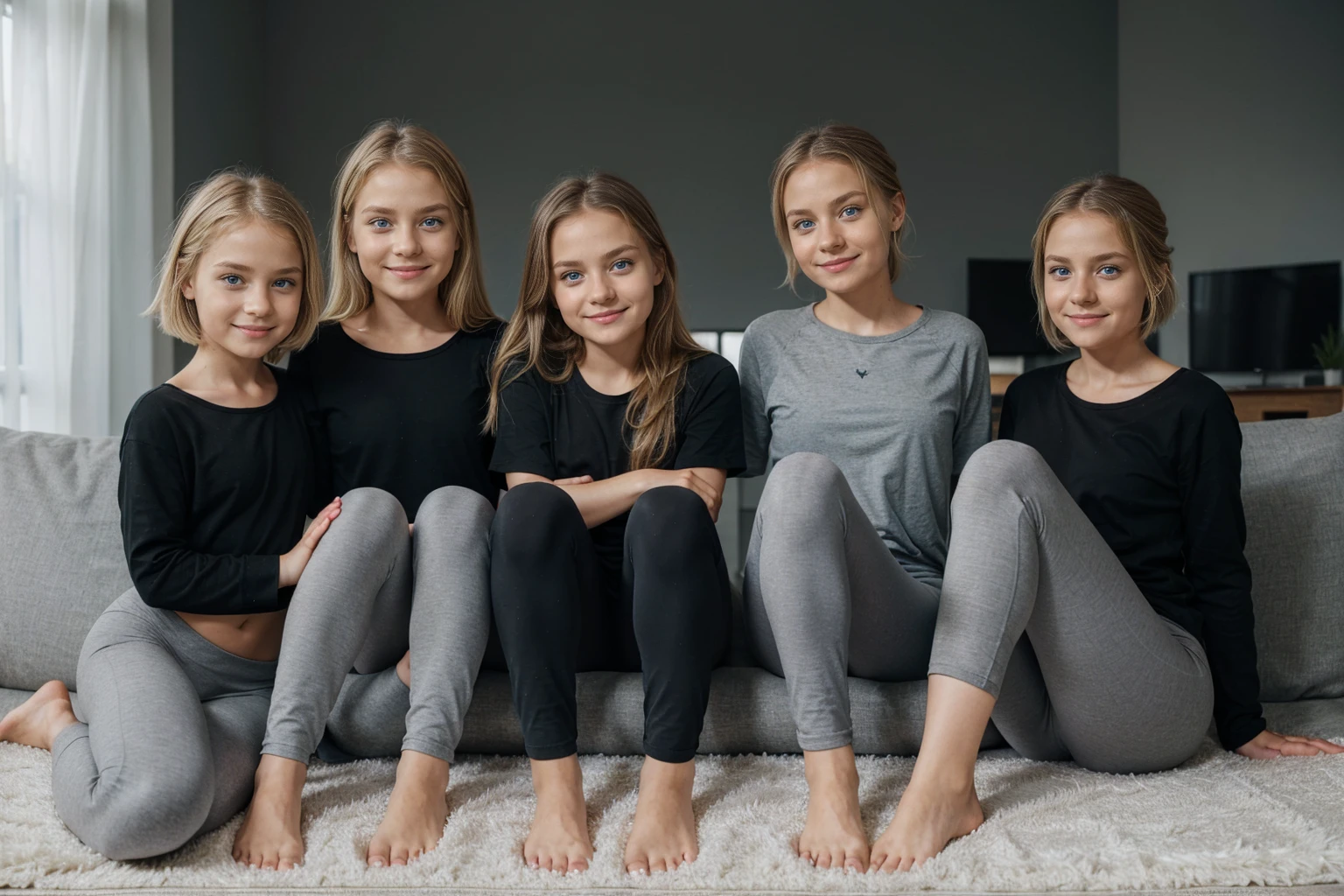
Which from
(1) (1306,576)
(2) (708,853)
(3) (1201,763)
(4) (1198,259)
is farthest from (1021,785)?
(4) (1198,259)

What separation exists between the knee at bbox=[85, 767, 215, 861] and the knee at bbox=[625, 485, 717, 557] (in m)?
0.52

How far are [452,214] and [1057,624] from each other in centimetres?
98

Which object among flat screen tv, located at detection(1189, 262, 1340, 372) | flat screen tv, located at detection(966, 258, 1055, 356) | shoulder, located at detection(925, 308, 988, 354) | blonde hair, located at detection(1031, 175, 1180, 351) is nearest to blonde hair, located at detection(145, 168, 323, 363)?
shoulder, located at detection(925, 308, 988, 354)

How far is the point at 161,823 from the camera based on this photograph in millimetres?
998

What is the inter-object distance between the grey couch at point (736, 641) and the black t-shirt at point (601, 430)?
0.80ft

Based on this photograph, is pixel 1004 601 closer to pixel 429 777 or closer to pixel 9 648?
pixel 429 777

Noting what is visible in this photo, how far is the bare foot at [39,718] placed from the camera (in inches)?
53.1

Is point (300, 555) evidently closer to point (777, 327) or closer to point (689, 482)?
point (689, 482)

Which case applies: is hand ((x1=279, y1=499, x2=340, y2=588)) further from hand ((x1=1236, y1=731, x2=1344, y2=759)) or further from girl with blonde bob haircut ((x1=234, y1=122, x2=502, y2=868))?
hand ((x1=1236, y1=731, x2=1344, y2=759))

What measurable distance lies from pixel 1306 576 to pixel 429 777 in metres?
1.25

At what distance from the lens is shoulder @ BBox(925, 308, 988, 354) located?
1.47 meters

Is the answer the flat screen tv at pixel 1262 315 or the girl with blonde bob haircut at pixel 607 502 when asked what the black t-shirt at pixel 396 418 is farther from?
the flat screen tv at pixel 1262 315

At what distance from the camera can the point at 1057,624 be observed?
113cm

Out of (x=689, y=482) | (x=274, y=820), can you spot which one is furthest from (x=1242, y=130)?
(x=274, y=820)
